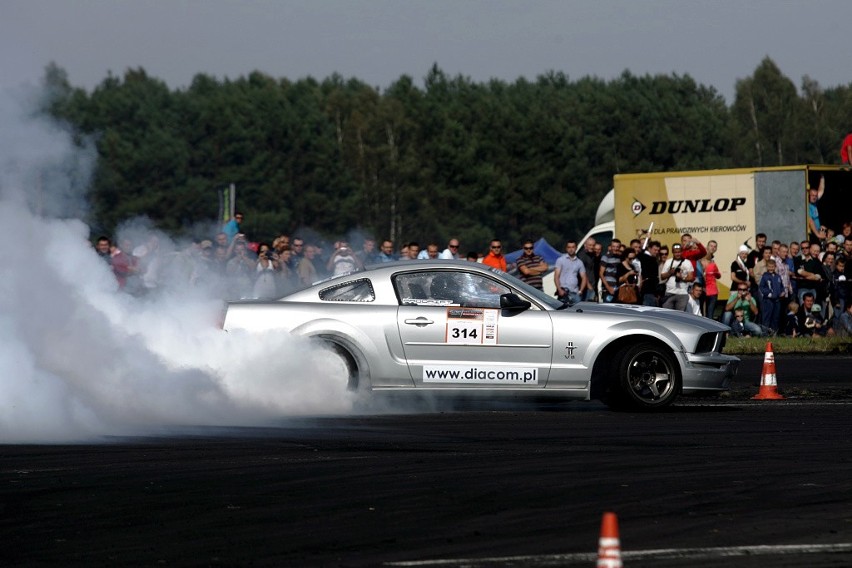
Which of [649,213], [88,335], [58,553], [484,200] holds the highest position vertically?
[484,200]

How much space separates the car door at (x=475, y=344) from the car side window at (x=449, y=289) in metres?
0.02

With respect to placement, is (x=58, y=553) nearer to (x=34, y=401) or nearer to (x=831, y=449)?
(x=34, y=401)

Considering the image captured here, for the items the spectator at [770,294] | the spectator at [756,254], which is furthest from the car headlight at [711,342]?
the spectator at [756,254]

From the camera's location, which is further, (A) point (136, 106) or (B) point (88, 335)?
(A) point (136, 106)

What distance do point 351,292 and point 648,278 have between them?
11567 mm

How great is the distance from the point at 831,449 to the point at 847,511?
2.80m

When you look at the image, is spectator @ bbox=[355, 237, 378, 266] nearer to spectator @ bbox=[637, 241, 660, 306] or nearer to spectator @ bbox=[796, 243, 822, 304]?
spectator @ bbox=[637, 241, 660, 306]

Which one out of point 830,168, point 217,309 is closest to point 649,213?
point 830,168

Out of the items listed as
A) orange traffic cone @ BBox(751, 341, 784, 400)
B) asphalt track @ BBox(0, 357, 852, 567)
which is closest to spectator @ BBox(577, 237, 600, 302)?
orange traffic cone @ BBox(751, 341, 784, 400)

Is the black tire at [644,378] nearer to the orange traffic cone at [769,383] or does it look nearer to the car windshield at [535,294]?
the car windshield at [535,294]

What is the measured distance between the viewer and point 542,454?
406 inches

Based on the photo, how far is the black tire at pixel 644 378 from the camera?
1364cm

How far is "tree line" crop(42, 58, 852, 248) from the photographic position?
95.1 m

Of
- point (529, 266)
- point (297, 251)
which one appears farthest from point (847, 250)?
point (297, 251)
